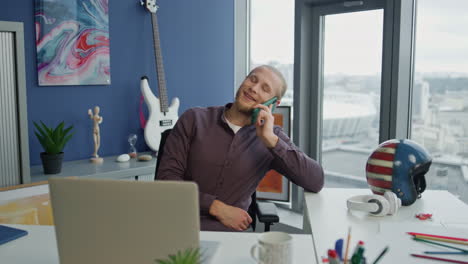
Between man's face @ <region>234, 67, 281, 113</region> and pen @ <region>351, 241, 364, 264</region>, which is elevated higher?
man's face @ <region>234, 67, 281, 113</region>

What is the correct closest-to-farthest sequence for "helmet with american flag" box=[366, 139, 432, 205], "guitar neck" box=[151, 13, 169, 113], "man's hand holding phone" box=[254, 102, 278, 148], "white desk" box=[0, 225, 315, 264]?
"white desk" box=[0, 225, 315, 264] < "helmet with american flag" box=[366, 139, 432, 205] < "man's hand holding phone" box=[254, 102, 278, 148] < "guitar neck" box=[151, 13, 169, 113]

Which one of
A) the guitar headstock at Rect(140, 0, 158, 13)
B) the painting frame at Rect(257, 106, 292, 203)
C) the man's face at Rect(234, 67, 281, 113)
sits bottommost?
the painting frame at Rect(257, 106, 292, 203)

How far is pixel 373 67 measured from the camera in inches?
127

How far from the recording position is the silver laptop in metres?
1.04

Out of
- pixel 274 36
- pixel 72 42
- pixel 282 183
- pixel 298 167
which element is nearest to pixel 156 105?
pixel 72 42

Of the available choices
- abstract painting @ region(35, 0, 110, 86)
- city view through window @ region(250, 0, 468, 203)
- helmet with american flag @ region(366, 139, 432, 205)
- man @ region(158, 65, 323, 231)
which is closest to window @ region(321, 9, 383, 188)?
city view through window @ region(250, 0, 468, 203)

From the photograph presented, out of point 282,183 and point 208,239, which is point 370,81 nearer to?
point 282,183

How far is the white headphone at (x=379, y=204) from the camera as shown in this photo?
1.67 meters

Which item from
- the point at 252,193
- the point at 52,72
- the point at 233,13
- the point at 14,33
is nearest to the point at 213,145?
Answer: the point at 252,193

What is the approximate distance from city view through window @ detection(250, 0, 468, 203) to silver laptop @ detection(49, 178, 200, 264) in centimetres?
223

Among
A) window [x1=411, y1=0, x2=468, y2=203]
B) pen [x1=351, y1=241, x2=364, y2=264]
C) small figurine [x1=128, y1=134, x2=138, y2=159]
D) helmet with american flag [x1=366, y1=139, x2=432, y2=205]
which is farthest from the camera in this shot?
small figurine [x1=128, y1=134, x2=138, y2=159]

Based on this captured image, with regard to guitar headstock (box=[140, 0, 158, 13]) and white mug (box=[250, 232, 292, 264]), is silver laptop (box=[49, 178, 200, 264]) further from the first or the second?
guitar headstock (box=[140, 0, 158, 13])

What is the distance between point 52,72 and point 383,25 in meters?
2.20

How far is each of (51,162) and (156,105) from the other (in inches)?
36.3
